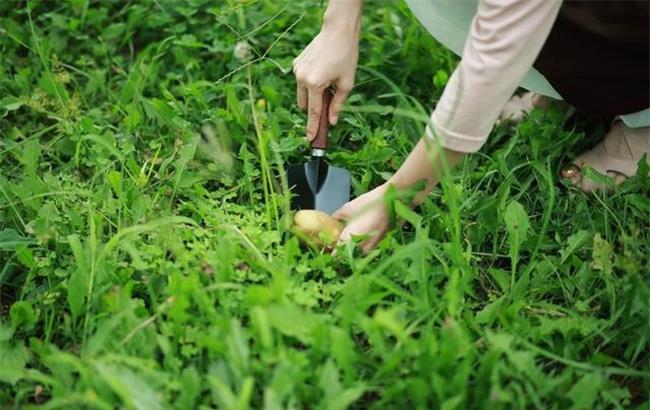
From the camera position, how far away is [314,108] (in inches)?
80.6

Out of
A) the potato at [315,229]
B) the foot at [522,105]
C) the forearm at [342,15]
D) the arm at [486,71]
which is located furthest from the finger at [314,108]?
the foot at [522,105]

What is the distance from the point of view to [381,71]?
2.53m

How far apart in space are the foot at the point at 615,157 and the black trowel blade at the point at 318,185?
56 cm

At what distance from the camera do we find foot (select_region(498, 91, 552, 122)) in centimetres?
236

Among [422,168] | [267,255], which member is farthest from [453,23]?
[267,255]

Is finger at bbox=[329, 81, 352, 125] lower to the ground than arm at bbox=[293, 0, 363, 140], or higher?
lower

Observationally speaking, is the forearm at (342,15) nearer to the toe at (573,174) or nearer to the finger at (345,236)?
the finger at (345,236)

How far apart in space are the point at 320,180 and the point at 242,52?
579 mm

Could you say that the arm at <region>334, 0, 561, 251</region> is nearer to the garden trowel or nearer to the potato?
the potato

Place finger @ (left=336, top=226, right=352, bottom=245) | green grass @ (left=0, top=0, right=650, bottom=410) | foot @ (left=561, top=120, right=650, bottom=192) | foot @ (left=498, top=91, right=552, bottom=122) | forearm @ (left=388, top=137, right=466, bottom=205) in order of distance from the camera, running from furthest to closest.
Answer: foot @ (left=498, top=91, right=552, bottom=122), foot @ (left=561, top=120, right=650, bottom=192), finger @ (left=336, top=226, right=352, bottom=245), forearm @ (left=388, top=137, right=466, bottom=205), green grass @ (left=0, top=0, right=650, bottom=410)

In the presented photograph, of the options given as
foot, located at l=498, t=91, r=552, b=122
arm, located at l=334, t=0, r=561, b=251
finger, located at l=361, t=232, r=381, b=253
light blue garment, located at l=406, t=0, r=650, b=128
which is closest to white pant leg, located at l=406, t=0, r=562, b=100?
light blue garment, located at l=406, t=0, r=650, b=128

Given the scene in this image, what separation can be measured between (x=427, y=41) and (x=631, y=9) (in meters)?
0.85

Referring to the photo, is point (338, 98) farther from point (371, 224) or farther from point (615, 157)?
point (615, 157)

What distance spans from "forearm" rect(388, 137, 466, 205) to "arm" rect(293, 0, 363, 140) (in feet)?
1.02
